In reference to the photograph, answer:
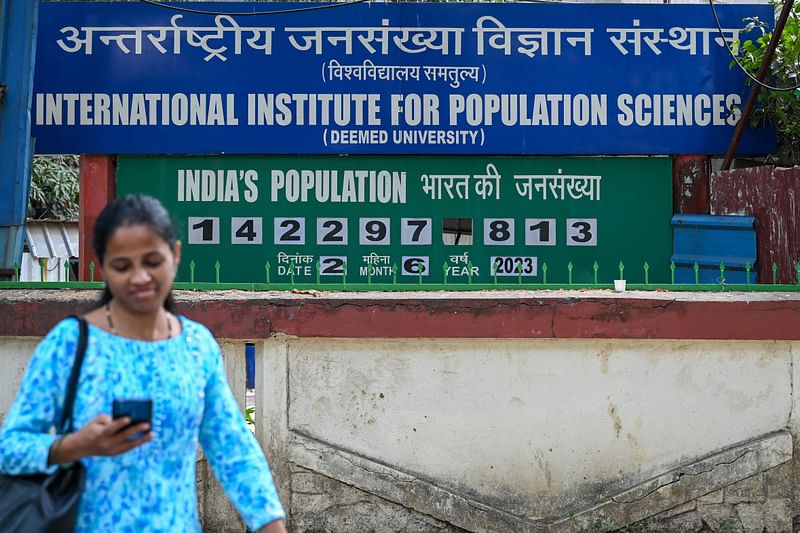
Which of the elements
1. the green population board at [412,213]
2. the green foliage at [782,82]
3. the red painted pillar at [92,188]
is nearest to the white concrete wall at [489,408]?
the green population board at [412,213]

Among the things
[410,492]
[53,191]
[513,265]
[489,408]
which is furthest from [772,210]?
[53,191]

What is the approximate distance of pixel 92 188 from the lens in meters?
7.59

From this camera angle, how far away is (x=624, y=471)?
5.29 m

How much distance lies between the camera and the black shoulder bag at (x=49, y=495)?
2281 mm

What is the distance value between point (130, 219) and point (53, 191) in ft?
59.5

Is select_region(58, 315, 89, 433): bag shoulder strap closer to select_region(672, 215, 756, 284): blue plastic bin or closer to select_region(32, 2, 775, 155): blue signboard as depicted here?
select_region(32, 2, 775, 155): blue signboard

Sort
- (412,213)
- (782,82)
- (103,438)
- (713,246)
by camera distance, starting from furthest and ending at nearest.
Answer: (412,213) < (782,82) < (713,246) < (103,438)

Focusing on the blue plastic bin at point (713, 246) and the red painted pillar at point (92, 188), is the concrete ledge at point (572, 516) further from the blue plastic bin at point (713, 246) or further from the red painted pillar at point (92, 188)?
the red painted pillar at point (92, 188)

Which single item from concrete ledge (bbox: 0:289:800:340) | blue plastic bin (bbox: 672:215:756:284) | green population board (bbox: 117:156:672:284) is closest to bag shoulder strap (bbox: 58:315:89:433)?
concrete ledge (bbox: 0:289:800:340)

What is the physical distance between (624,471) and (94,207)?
443 centimetres

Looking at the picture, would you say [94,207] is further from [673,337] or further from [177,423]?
[177,423]

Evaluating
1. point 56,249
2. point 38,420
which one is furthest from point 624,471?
point 56,249

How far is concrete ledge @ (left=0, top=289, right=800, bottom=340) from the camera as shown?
5199mm

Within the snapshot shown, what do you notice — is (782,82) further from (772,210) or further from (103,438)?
(103,438)
